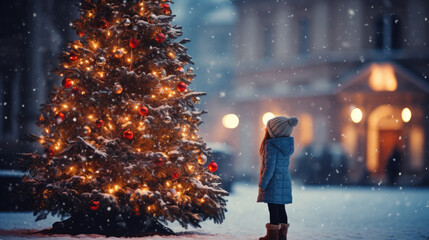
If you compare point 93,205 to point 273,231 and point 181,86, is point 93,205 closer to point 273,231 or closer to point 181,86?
point 181,86

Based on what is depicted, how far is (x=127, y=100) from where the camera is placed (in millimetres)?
8352

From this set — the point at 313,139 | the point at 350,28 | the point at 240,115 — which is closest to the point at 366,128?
the point at 313,139

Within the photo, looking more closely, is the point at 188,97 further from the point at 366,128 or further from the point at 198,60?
the point at 198,60

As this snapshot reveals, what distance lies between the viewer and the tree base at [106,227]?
8523mm

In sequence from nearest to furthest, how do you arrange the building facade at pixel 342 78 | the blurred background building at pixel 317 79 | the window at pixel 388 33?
the blurred background building at pixel 317 79 → the building facade at pixel 342 78 → the window at pixel 388 33

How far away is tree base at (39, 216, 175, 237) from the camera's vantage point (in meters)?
8.52

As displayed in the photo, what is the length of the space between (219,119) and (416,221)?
119ft

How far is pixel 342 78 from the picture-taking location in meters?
30.8

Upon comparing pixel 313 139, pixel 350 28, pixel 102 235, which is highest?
pixel 350 28

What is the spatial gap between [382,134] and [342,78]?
11.3 feet

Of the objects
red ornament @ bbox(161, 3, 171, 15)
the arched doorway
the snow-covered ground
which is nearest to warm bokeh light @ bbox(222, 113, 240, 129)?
the arched doorway

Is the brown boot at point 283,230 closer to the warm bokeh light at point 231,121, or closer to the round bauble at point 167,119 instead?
the round bauble at point 167,119

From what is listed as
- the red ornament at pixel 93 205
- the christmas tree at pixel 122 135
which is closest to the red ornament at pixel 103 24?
the christmas tree at pixel 122 135

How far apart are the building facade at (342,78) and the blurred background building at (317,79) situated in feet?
Answer: 0.18
